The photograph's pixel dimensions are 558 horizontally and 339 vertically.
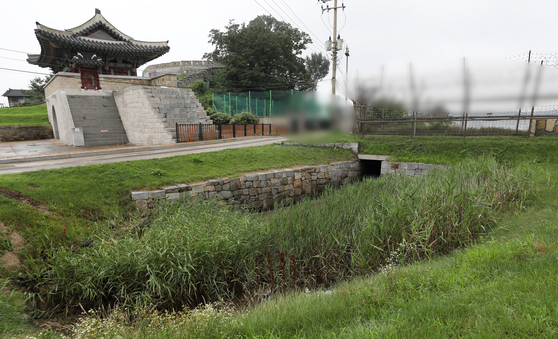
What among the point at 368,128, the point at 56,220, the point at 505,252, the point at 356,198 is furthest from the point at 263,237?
the point at 368,128

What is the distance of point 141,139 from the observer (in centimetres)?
1620

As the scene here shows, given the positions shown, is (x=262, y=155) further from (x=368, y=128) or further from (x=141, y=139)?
(x=141, y=139)

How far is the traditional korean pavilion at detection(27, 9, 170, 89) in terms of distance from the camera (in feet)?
63.0

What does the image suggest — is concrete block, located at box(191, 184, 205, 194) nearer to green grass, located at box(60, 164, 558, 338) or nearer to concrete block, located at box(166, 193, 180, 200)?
concrete block, located at box(166, 193, 180, 200)

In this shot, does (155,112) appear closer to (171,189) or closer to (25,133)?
(171,189)

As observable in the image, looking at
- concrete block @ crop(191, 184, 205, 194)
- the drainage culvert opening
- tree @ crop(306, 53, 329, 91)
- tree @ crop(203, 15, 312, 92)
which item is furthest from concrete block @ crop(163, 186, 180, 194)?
tree @ crop(306, 53, 329, 91)

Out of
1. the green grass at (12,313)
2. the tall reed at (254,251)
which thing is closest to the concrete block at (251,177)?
the tall reed at (254,251)

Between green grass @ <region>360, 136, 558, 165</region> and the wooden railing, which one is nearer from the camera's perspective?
green grass @ <region>360, 136, 558, 165</region>

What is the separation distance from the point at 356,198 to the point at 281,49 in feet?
101

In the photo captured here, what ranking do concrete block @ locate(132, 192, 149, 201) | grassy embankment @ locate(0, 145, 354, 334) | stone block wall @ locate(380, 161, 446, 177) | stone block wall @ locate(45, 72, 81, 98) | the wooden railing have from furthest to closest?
stone block wall @ locate(45, 72, 81, 98) < the wooden railing < stone block wall @ locate(380, 161, 446, 177) < concrete block @ locate(132, 192, 149, 201) < grassy embankment @ locate(0, 145, 354, 334)

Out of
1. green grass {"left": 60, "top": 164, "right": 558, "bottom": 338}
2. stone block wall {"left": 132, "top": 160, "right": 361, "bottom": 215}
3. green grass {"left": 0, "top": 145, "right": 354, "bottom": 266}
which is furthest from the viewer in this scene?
stone block wall {"left": 132, "top": 160, "right": 361, "bottom": 215}

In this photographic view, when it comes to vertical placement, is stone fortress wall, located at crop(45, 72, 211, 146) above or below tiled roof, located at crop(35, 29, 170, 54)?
below

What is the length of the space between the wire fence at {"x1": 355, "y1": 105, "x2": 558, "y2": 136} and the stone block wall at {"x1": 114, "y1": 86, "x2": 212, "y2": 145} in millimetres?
10238

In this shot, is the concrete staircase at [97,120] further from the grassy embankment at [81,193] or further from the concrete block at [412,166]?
the concrete block at [412,166]
